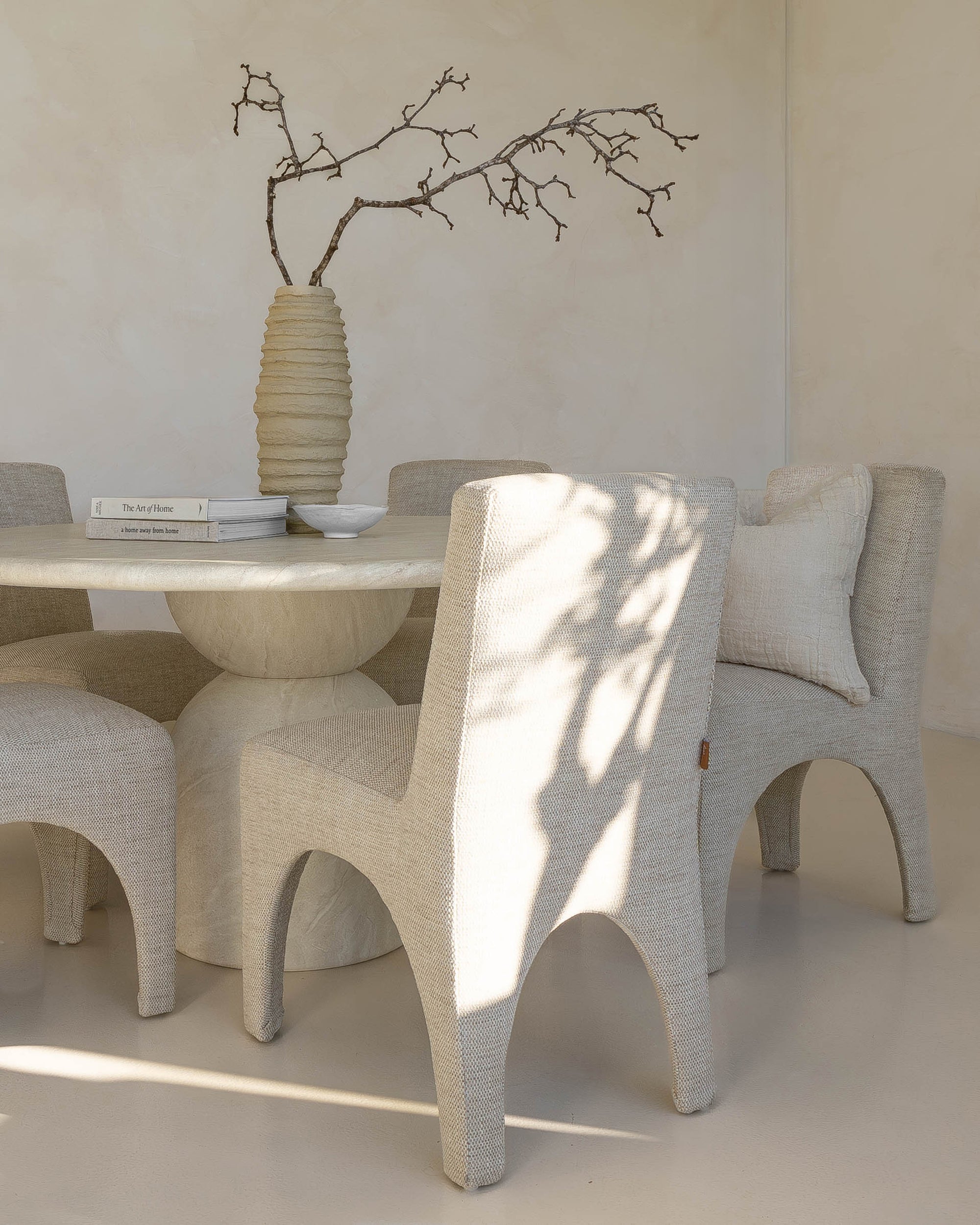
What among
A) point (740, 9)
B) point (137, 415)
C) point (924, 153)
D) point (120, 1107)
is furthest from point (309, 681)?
point (740, 9)

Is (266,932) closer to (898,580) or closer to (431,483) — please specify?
(898,580)

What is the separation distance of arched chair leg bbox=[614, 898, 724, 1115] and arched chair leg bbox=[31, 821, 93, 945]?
1.10m

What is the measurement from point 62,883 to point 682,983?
1197 millimetres

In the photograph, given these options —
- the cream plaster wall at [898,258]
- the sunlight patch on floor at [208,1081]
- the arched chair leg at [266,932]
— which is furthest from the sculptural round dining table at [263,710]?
the cream plaster wall at [898,258]

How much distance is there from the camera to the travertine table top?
4.98 ft

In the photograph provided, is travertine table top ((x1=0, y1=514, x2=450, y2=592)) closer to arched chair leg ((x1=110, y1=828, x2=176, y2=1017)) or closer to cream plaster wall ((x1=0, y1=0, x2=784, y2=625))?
arched chair leg ((x1=110, y1=828, x2=176, y2=1017))

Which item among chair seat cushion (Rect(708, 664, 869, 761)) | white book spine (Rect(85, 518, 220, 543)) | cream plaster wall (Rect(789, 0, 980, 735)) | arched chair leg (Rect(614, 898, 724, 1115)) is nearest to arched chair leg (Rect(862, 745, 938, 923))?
chair seat cushion (Rect(708, 664, 869, 761))

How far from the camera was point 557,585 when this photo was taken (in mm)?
1306

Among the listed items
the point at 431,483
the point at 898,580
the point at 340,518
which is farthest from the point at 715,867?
the point at 431,483

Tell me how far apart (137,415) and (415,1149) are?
2601mm

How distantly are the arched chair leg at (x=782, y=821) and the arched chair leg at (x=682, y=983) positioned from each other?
38.9 inches

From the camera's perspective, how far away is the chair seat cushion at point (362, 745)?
1.50 meters

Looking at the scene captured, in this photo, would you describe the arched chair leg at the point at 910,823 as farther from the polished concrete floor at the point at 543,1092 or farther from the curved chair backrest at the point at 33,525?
the curved chair backrest at the point at 33,525

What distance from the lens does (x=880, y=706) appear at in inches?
86.1
